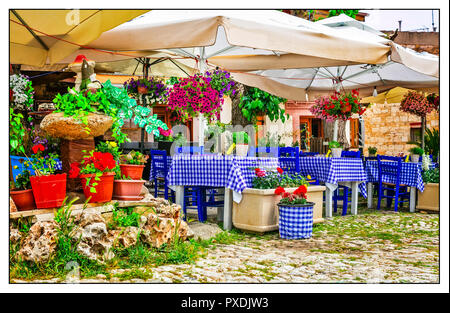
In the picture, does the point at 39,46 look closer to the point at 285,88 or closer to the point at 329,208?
the point at 329,208

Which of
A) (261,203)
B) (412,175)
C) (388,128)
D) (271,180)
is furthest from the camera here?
(388,128)

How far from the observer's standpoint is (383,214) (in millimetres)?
7812

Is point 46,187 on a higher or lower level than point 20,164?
lower

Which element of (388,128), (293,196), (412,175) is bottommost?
(293,196)

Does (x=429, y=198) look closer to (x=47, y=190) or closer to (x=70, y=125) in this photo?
(x=70, y=125)

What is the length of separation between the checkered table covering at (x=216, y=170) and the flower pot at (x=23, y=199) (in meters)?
2.32

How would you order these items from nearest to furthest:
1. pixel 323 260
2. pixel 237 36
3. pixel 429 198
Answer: pixel 323 260 < pixel 237 36 < pixel 429 198

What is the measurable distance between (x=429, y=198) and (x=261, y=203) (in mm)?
3921

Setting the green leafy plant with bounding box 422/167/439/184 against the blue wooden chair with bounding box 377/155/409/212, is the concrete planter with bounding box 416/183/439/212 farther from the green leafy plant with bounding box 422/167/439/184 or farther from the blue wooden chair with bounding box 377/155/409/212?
the blue wooden chair with bounding box 377/155/409/212

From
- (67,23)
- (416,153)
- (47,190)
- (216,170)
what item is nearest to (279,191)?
(216,170)

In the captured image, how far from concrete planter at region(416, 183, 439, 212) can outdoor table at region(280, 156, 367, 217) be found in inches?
50.7

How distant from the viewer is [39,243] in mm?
3709

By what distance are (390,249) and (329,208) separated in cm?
216

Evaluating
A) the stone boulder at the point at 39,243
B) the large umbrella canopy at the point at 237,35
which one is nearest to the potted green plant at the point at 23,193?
the stone boulder at the point at 39,243
